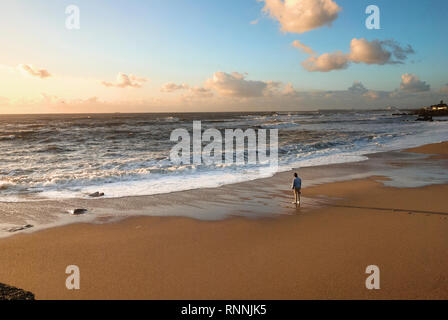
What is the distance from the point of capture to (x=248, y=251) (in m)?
6.59

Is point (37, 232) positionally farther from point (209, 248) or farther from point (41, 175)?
point (41, 175)

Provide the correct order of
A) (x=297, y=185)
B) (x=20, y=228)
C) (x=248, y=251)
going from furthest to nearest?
(x=297, y=185) → (x=20, y=228) → (x=248, y=251)

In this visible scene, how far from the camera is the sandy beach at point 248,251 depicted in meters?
→ 5.18

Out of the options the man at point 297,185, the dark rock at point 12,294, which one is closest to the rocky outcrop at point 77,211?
the dark rock at point 12,294

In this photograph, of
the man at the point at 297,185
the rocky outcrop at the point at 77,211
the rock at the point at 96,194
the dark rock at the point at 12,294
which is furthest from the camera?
the rock at the point at 96,194

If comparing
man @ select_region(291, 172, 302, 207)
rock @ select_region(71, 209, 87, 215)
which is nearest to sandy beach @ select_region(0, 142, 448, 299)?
man @ select_region(291, 172, 302, 207)

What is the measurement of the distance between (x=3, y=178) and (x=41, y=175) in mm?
1772

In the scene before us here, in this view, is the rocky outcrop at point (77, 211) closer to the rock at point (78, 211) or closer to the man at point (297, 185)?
the rock at point (78, 211)

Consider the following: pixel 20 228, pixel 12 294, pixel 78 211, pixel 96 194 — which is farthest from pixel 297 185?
pixel 20 228

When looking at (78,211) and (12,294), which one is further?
(78,211)

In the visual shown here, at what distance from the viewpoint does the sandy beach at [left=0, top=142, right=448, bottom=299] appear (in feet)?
17.0

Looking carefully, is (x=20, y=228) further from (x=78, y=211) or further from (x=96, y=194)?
(x=96, y=194)

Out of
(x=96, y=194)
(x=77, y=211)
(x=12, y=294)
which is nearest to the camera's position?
(x=12, y=294)

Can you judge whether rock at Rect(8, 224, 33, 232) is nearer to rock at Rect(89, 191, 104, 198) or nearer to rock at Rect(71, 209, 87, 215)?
rock at Rect(71, 209, 87, 215)
